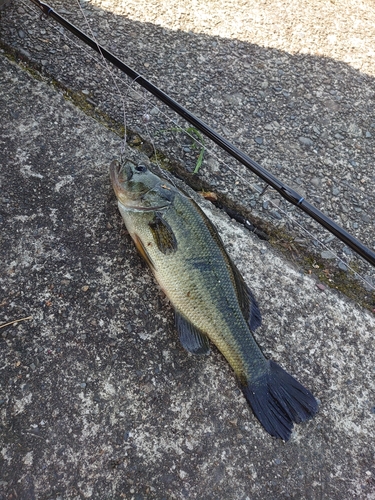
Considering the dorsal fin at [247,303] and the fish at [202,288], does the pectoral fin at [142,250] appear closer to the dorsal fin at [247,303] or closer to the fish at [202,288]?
the fish at [202,288]

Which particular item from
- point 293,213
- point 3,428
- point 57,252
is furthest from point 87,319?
point 293,213

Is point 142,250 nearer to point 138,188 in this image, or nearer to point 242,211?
point 138,188

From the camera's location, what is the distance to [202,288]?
7.55 ft

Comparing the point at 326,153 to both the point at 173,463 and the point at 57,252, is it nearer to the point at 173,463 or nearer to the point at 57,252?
the point at 57,252

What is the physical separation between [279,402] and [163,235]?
3.71 ft

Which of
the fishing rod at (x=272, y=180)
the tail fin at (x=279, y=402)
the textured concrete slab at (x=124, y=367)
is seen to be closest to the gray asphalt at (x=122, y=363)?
the textured concrete slab at (x=124, y=367)

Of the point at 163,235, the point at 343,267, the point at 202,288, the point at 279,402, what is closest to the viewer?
the point at 279,402

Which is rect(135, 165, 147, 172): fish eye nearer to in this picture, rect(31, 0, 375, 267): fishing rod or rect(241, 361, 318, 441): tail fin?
rect(31, 0, 375, 267): fishing rod

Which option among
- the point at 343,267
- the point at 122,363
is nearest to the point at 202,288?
the point at 122,363

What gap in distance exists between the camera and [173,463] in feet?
6.75

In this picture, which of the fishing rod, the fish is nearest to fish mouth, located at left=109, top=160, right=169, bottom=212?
the fish

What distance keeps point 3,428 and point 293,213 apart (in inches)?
89.2

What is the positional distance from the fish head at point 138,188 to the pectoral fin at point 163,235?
0.10 metres

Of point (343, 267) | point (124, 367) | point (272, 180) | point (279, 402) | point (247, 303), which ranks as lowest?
point (124, 367)
